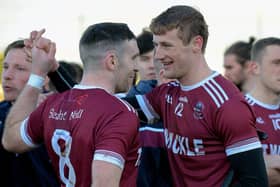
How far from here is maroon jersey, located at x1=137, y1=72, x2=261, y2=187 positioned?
4.20 meters

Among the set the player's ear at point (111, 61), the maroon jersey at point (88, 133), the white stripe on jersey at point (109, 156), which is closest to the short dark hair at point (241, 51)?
the player's ear at point (111, 61)

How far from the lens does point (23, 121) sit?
14.8ft

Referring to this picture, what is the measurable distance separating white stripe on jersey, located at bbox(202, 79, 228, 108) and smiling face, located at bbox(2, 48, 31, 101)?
1862mm

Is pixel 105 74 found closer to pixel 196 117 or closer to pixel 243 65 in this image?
pixel 196 117

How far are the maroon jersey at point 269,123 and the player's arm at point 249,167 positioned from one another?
118 centimetres

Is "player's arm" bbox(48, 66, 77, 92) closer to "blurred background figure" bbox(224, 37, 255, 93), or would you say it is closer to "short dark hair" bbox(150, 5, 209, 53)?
"short dark hair" bbox(150, 5, 209, 53)

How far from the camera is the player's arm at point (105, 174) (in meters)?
3.73

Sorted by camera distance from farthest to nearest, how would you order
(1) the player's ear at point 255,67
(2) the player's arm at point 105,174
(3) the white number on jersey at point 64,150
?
(1) the player's ear at point 255,67
(3) the white number on jersey at point 64,150
(2) the player's arm at point 105,174

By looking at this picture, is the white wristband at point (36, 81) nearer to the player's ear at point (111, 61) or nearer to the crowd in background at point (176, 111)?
the crowd in background at point (176, 111)

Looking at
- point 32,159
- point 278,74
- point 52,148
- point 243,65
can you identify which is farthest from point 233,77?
point 52,148

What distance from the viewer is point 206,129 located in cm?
434

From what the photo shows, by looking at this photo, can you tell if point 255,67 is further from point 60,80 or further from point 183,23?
point 60,80

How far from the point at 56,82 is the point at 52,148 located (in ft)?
2.82

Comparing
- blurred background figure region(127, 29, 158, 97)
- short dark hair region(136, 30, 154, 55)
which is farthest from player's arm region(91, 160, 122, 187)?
short dark hair region(136, 30, 154, 55)
